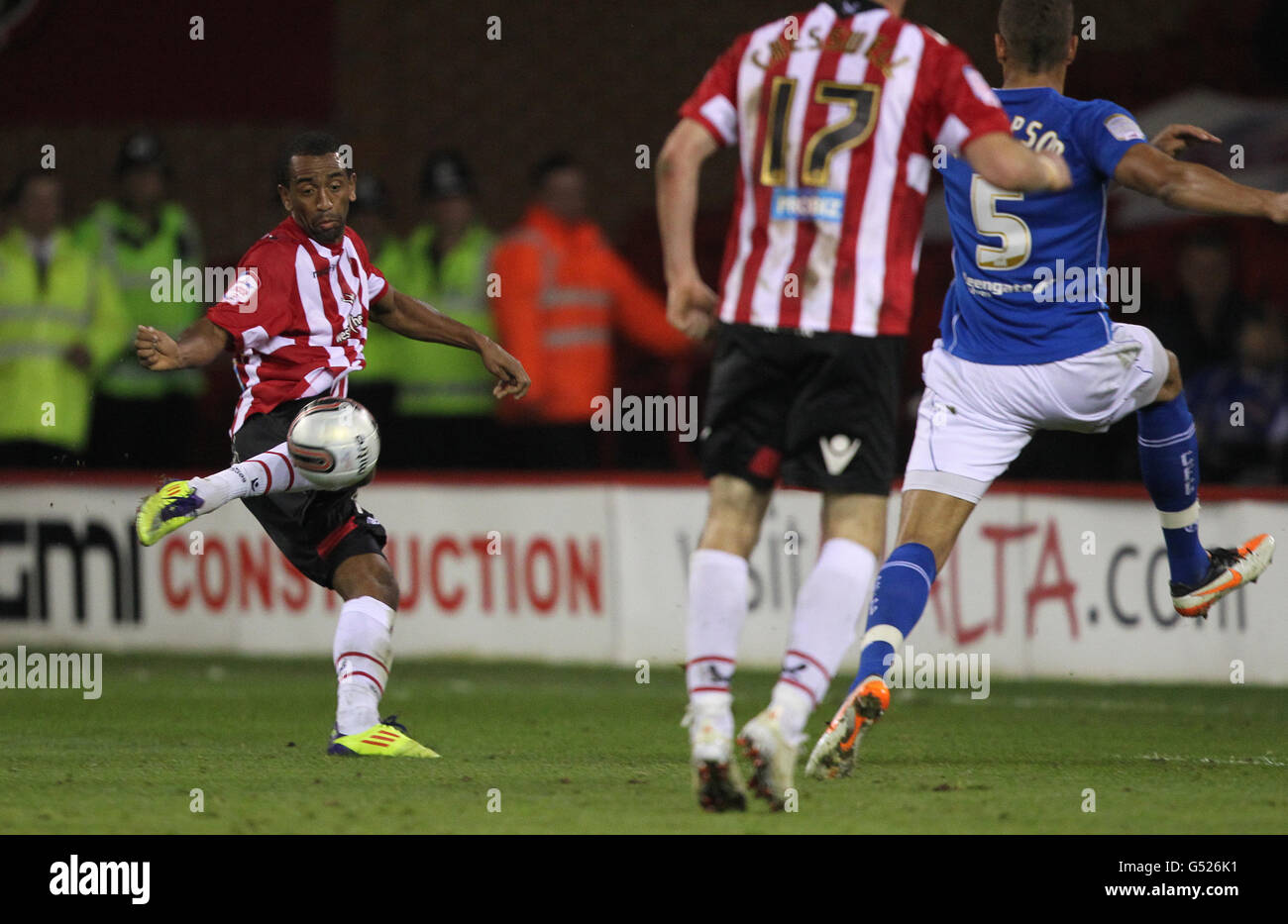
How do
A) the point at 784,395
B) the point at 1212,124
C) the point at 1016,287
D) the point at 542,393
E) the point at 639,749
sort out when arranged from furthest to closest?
the point at 1212,124
the point at 542,393
the point at 639,749
the point at 1016,287
the point at 784,395

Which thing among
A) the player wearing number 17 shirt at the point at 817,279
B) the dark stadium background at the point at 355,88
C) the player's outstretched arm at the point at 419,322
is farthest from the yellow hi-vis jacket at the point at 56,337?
the player wearing number 17 shirt at the point at 817,279

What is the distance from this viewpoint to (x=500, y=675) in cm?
974

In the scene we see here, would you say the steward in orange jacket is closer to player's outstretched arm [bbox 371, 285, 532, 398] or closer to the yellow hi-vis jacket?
the yellow hi-vis jacket

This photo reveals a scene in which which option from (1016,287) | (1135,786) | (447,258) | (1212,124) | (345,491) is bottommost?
(1135,786)

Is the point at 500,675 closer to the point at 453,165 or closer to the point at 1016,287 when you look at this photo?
the point at 453,165

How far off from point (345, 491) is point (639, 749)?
120 cm

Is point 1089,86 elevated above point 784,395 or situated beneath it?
elevated above

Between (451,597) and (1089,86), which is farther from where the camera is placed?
(1089,86)

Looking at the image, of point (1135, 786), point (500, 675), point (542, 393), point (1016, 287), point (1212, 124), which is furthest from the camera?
point (1212, 124)

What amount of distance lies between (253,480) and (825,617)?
203cm

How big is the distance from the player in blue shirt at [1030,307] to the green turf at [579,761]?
30.1 inches

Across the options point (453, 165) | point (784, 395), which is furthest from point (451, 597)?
point (784, 395)

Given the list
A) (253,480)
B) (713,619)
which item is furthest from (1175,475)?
(253,480)

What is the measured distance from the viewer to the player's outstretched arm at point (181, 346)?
5938 mm
